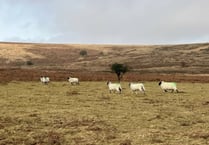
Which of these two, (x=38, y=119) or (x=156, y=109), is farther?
(x=156, y=109)

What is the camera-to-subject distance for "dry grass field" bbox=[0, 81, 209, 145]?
18.3 metres

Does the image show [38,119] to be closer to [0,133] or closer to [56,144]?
[0,133]

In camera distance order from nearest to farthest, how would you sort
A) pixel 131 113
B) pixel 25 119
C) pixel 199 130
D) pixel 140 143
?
pixel 140 143 < pixel 199 130 < pixel 25 119 < pixel 131 113

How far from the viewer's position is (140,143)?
17.5 meters

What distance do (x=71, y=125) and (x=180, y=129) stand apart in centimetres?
561

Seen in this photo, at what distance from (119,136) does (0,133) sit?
18.4ft

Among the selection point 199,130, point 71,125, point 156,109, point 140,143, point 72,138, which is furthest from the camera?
point 156,109

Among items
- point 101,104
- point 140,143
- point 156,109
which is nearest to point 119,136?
point 140,143

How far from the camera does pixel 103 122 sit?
74.8ft

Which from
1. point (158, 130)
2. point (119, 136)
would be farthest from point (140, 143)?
point (158, 130)

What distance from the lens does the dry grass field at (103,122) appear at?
1834 centimetres

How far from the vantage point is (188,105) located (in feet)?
102

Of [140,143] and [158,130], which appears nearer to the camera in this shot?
[140,143]

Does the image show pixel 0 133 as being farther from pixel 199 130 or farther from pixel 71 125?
pixel 199 130
